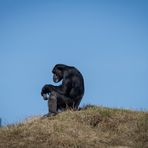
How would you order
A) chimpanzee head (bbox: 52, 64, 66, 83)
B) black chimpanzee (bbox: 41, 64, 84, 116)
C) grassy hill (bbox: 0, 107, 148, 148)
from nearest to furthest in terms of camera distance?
grassy hill (bbox: 0, 107, 148, 148), black chimpanzee (bbox: 41, 64, 84, 116), chimpanzee head (bbox: 52, 64, 66, 83)

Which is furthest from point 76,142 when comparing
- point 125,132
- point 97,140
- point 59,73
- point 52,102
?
point 59,73

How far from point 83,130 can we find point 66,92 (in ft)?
7.32

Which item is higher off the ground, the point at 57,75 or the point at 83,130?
the point at 57,75

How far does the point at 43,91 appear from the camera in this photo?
1705 cm

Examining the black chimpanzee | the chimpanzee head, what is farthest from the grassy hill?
the chimpanzee head

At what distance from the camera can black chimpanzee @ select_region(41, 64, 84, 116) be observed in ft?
54.8

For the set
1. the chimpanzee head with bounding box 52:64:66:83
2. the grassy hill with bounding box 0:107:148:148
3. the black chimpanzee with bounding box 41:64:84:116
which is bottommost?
the grassy hill with bounding box 0:107:148:148

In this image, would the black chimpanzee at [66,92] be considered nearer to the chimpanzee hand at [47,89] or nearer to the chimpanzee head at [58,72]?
the chimpanzee hand at [47,89]

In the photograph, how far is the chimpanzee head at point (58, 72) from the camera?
58.1 ft

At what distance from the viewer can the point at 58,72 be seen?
17781 mm

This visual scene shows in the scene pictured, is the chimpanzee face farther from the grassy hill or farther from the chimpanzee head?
the grassy hill

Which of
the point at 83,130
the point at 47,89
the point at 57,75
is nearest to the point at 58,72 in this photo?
the point at 57,75

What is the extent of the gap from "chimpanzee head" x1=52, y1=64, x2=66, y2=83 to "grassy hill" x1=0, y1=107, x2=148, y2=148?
5.73 ft

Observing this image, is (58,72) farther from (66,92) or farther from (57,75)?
(66,92)
